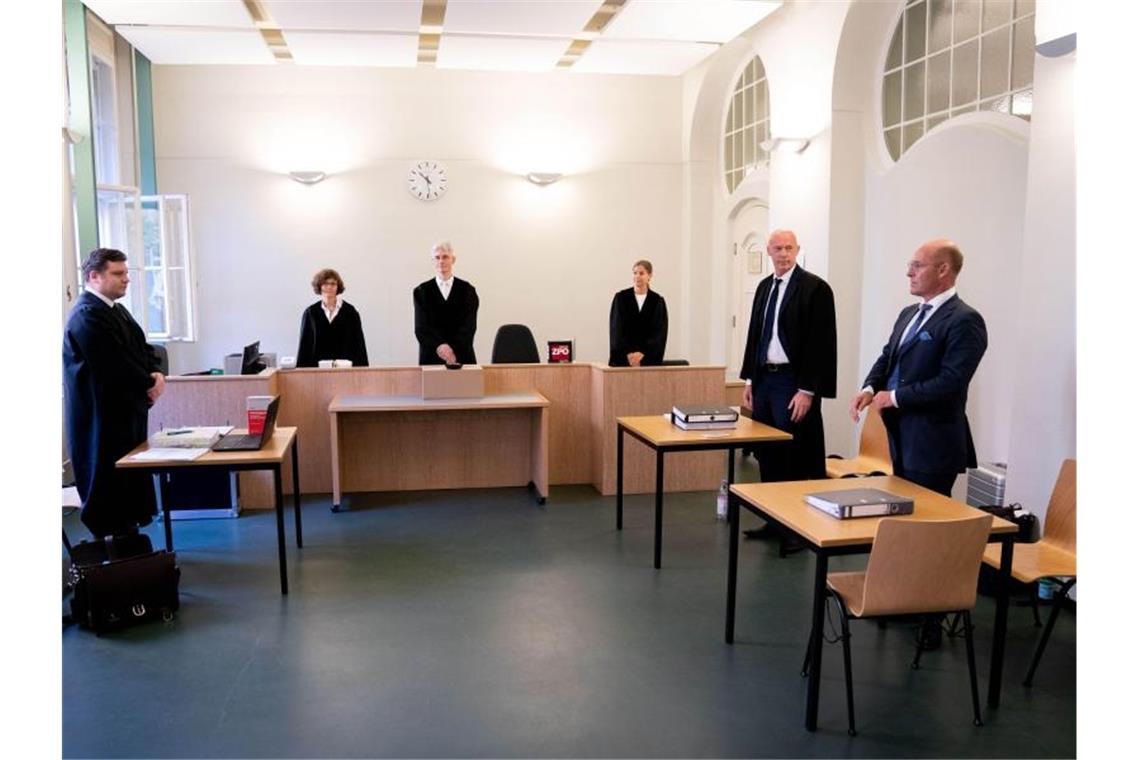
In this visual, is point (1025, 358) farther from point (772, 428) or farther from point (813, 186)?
point (813, 186)

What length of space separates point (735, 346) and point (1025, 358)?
16.8 ft

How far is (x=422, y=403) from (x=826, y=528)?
3.35 m

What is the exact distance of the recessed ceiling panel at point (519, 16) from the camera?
Result: 21.0 feet

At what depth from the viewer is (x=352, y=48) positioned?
7.84 metres

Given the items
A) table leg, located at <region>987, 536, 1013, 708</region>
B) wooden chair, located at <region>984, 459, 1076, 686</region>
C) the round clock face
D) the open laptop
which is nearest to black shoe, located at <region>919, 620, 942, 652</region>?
wooden chair, located at <region>984, 459, 1076, 686</region>

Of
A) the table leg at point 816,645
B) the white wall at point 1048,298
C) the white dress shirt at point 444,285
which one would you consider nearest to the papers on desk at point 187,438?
the white dress shirt at point 444,285

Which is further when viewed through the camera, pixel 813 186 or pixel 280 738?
pixel 813 186

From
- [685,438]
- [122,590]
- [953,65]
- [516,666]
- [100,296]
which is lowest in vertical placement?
[516,666]

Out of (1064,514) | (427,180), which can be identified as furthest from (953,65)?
(427,180)

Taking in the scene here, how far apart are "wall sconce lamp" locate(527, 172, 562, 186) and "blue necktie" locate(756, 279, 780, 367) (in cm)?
497

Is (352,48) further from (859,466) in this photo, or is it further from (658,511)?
(859,466)

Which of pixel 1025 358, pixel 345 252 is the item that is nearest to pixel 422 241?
pixel 345 252

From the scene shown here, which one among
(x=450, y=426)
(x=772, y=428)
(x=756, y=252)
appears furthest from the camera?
(x=756, y=252)
